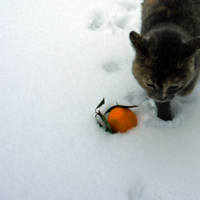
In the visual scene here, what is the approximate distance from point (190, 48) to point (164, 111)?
1.94 feet

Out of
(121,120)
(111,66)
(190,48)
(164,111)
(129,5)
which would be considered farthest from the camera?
(129,5)

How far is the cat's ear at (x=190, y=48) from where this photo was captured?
1181 millimetres

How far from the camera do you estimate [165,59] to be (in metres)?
1.23

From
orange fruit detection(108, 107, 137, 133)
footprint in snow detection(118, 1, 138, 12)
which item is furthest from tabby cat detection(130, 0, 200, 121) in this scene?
footprint in snow detection(118, 1, 138, 12)

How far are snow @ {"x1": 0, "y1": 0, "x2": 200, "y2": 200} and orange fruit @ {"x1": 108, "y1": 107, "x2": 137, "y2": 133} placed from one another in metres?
0.06

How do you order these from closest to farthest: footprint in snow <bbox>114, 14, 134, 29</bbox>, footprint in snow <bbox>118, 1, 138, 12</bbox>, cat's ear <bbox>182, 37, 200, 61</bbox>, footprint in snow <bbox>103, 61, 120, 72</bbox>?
cat's ear <bbox>182, 37, 200, 61</bbox>
footprint in snow <bbox>103, 61, 120, 72</bbox>
footprint in snow <bbox>114, 14, 134, 29</bbox>
footprint in snow <bbox>118, 1, 138, 12</bbox>

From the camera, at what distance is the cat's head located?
1.23 meters

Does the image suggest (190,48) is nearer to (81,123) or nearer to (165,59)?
(165,59)

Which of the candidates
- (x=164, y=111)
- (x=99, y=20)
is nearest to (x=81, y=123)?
(x=164, y=111)

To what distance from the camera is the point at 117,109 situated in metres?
1.55

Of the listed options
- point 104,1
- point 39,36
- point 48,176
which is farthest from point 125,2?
point 48,176

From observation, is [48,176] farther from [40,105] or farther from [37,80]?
[37,80]

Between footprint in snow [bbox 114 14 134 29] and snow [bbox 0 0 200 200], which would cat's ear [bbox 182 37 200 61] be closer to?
snow [bbox 0 0 200 200]

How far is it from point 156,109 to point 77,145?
0.78m
